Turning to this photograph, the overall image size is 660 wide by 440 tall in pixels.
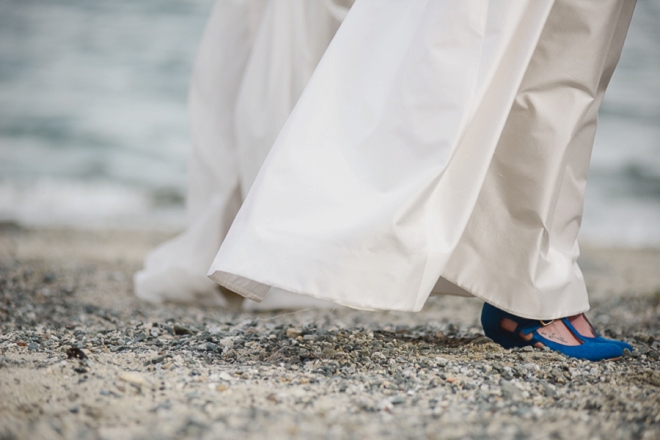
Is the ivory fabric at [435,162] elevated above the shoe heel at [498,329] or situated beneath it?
elevated above

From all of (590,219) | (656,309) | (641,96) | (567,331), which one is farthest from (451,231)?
(641,96)

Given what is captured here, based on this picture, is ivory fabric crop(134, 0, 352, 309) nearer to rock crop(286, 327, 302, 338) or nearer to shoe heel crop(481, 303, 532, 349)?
rock crop(286, 327, 302, 338)

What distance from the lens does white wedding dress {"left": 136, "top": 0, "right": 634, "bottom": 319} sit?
1251mm

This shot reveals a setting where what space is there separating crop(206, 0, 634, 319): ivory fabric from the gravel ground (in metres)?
0.20

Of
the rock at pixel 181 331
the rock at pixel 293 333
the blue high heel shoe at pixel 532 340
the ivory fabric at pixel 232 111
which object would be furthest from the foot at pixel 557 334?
the rock at pixel 181 331

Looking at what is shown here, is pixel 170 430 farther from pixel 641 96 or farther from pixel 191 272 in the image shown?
pixel 641 96

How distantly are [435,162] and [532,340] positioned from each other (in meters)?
0.66

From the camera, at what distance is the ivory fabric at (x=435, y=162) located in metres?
1.25

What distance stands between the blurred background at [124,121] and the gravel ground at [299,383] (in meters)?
4.35

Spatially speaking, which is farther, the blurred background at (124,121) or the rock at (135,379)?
the blurred background at (124,121)

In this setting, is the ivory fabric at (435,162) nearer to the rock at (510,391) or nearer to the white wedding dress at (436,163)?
the white wedding dress at (436,163)

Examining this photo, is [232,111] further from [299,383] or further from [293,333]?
[299,383]

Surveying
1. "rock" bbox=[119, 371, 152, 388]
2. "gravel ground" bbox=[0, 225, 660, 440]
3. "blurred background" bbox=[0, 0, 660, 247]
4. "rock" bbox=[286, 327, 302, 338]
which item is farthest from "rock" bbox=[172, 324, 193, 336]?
"blurred background" bbox=[0, 0, 660, 247]

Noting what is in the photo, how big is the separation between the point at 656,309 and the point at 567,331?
4.86 ft
